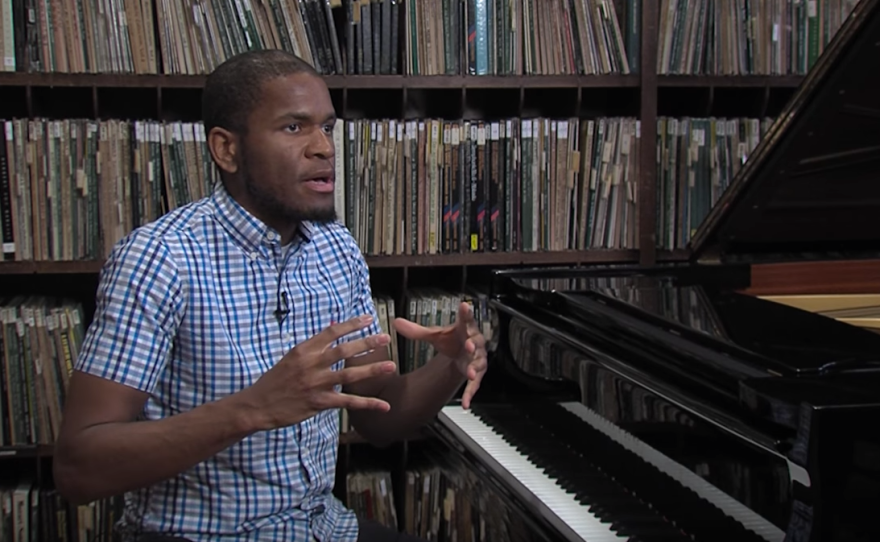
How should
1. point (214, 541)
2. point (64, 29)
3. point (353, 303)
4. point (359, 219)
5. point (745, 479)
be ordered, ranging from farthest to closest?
point (359, 219)
point (64, 29)
point (353, 303)
point (214, 541)
point (745, 479)

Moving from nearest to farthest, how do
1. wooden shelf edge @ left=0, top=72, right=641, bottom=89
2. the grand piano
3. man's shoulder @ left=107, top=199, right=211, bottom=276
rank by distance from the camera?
the grand piano
man's shoulder @ left=107, top=199, right=211, bottom=276
wooden shelf edge @ left=0, top=72, right=641, bottom=89

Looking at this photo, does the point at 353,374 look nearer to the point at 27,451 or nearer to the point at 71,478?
the point at 71,478

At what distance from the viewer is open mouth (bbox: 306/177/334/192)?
4.82 feet

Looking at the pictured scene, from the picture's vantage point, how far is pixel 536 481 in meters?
1.47

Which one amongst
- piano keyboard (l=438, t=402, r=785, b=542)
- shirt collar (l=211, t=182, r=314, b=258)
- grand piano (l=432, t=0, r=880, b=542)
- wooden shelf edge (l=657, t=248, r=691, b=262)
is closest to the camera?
grand piano (l=432, t=0, r=880, b=542)

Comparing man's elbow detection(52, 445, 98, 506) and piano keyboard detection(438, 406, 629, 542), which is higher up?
man's elbow detection(52, 445, 98, 506)

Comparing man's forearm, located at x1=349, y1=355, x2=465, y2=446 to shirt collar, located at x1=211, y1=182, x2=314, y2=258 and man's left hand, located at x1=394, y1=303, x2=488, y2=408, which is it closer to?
man's left hand, located at x1=394, y1=303, x2=488, y2=408

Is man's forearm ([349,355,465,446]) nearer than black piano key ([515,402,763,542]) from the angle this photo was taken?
No

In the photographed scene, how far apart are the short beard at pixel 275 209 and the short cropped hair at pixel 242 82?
63 millimetres

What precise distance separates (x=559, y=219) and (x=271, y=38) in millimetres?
852

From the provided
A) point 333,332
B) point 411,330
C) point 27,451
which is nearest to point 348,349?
point 333,332

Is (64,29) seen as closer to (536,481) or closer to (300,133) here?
(300,133)

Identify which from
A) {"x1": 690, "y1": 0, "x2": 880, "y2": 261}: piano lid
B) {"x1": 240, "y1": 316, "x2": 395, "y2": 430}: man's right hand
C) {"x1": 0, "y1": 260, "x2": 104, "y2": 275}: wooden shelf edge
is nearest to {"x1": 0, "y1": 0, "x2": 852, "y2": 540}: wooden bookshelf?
{"x1": 0, "y1": 260, "x2": 104, "y2": 275}: wooden shelf edge

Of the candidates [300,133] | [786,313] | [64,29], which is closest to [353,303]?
[300,133]
